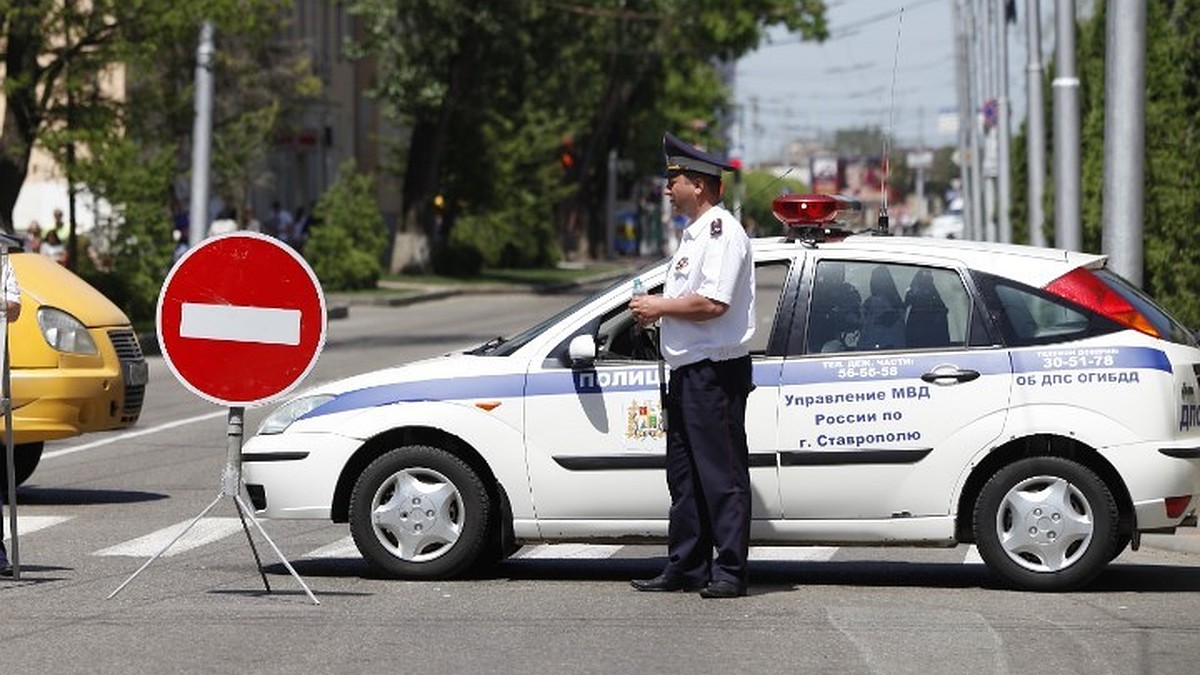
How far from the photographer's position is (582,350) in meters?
10.3

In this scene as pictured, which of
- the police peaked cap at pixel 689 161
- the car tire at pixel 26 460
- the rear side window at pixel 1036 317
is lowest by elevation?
the car tire at pixel 26 460

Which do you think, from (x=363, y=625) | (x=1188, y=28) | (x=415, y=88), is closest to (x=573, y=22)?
(x=415, y=88)

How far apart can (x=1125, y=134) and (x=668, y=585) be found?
22.8ft

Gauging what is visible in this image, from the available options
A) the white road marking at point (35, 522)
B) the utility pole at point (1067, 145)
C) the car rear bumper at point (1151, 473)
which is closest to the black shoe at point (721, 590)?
the car rear bumper at point (1151, 473)

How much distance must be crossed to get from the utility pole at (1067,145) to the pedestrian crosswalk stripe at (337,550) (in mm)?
11129

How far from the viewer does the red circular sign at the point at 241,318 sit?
33.0ft

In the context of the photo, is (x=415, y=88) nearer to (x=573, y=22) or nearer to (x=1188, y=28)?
(x=573, y=22)

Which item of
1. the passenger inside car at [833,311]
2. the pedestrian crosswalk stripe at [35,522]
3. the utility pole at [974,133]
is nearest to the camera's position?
the passenger inside car at [833,311]

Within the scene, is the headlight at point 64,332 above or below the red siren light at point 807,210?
below

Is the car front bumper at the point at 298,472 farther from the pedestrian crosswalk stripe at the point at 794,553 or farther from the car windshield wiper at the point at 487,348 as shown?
Result: the pedestrian crosswalk stripe at the point at 794,553

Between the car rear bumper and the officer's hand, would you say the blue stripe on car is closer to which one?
the car rear bumper

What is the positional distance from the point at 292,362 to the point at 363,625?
121cm

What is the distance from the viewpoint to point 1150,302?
10664mm

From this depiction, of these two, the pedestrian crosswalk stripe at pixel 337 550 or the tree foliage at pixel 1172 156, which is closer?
the pedestrian crosswalk stripe at pixel 337 550
